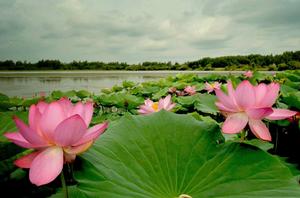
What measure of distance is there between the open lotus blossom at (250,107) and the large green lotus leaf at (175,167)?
0.08 meters

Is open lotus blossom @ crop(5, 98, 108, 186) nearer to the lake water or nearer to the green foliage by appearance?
the green foliage

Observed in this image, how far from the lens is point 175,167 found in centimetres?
83

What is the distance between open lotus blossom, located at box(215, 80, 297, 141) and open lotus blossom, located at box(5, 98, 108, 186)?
19.4 inches

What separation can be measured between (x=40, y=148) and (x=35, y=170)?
0.06 metres

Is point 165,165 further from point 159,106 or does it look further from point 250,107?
point 159,106

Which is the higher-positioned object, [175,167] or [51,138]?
[51,138]

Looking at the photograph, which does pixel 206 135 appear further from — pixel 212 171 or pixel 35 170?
pixel 35 170

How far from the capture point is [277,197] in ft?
2.36

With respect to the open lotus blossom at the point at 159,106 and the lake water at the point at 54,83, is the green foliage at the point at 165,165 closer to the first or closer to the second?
the open lotus blossom at the point at 159,106

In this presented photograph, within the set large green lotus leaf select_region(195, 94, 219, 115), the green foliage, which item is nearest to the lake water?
large green lotus leaf select_region(195, 94, 219, 115)

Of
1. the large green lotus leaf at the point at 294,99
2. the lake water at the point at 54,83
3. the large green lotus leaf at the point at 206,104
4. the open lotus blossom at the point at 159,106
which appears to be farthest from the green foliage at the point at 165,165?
the lake water at the point at 54,83

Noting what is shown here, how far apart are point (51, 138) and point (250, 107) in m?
0.63

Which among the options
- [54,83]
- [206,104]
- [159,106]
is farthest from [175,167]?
[54,83]

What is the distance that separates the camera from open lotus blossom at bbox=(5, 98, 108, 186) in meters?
0.64
